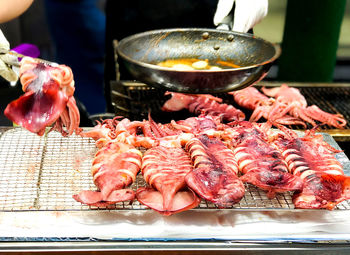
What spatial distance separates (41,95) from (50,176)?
1.88ft

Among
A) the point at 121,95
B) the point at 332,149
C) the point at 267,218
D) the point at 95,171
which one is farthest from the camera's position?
the point at 121,95

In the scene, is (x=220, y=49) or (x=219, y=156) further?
(x=220, y=49)

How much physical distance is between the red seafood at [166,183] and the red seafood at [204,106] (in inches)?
43.2

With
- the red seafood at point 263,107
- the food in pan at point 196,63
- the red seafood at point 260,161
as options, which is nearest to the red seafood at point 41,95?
the red seafood at point 260,161

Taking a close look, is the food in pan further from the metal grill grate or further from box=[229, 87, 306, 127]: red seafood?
the metal grill grate

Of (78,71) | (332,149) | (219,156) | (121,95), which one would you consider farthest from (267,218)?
(78,71)

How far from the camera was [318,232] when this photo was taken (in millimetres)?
2152

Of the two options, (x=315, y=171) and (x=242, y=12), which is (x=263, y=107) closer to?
Result: (x=242, y=12)

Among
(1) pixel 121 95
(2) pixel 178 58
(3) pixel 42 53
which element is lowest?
(3) pixel 42 53

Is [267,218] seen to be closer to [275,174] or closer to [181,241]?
[275,174]

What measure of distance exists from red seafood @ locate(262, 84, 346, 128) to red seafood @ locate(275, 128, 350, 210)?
0.69 meters

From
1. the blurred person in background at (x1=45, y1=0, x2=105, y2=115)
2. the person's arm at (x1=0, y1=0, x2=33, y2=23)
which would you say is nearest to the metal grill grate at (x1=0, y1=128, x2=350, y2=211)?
the person's arm at (x1=0, y1=0, x2=33, y2=23)

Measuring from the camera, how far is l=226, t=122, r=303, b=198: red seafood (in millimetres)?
2312

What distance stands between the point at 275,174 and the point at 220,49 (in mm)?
1593
